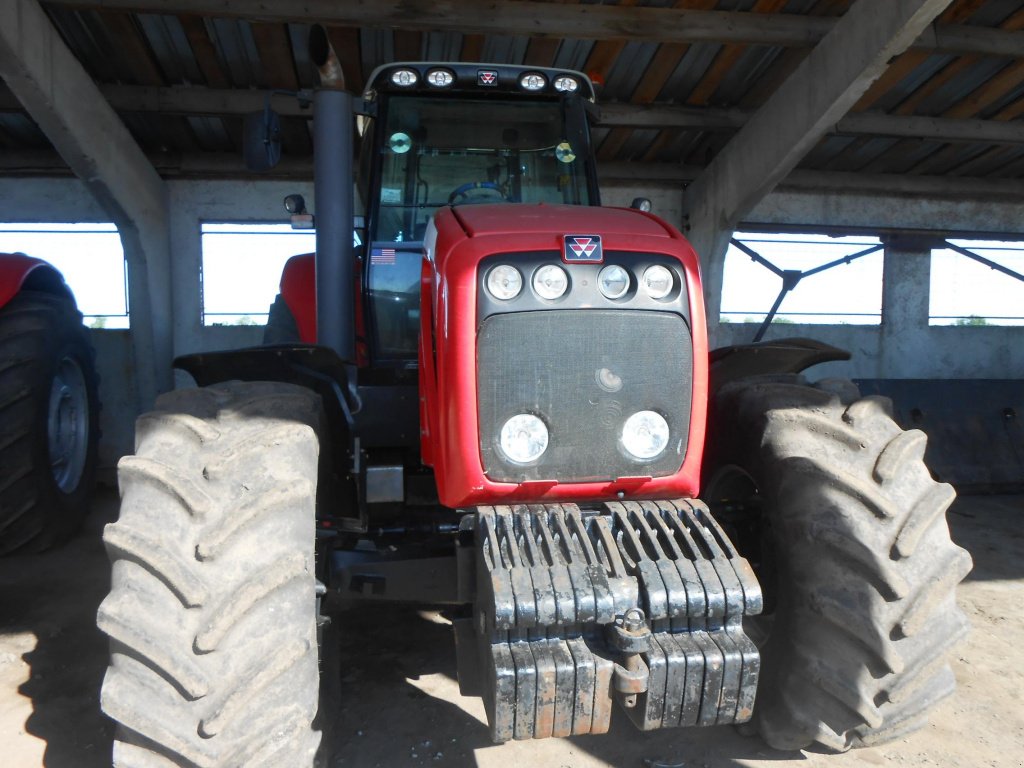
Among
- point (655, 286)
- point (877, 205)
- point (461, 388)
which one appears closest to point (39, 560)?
point (461, 388)

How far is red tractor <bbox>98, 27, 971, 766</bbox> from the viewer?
1.93m

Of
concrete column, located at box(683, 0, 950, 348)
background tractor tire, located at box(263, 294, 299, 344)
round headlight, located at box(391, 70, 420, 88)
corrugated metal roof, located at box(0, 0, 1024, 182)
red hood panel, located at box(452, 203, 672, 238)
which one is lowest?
background tractor tire, located at box(263, 294, 299, 344)

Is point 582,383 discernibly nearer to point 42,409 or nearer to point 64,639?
point 64,639

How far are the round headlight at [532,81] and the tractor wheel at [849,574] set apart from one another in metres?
1.65

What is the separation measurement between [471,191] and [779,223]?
5.60 metres

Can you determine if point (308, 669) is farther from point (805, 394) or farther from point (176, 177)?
point (176, 177)

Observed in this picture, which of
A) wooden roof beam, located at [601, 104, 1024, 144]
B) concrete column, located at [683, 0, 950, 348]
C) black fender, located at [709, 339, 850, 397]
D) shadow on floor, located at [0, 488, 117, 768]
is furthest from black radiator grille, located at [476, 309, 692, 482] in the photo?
wooden roof beam, located at [601, 104, 1024, 144]

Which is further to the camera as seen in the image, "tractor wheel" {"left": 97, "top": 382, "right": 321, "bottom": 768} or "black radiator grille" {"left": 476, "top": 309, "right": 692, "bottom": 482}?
"black radiator grille" {"left": 476, "top": 309, "right": 692, "bottom": 482}

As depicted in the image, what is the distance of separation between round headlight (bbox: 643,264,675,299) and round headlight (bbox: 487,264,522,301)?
357mm

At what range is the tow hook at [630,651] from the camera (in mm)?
1957

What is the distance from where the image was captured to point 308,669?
202 cm

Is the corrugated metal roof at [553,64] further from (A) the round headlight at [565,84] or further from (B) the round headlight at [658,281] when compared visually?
(B) the round headlight at [658,281]

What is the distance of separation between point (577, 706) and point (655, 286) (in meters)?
1.11

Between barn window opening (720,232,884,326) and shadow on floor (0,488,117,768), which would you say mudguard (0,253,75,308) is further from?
barn window opening (720,232,884,326)
